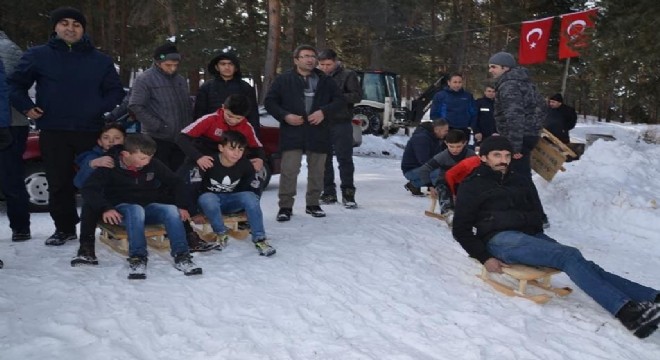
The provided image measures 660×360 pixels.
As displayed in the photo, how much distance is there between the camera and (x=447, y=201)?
6629 millimetres

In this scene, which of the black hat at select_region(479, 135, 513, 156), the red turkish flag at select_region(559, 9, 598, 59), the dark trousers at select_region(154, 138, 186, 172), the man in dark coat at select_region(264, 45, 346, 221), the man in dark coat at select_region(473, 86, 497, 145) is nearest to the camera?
the black hat at select_region(479, 135, 513, 156)

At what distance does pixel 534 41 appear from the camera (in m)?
17.7

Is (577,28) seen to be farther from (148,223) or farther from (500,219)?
(148,223)

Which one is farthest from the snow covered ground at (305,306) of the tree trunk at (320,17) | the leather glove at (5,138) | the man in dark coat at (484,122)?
the tree trunk at (320,17)

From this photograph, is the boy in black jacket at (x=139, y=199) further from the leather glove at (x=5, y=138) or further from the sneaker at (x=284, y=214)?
the sneaker at (x=284, y=214)

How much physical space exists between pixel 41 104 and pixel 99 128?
50cm

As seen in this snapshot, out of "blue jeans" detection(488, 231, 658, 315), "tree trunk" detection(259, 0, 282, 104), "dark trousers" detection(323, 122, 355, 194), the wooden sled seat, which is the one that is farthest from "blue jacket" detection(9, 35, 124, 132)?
"tree trunk" detection(259, 0, 282, 104)

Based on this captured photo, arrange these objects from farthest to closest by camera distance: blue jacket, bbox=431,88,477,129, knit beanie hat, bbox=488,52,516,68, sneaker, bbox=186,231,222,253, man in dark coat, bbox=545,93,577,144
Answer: man in dark coat, bbox=545,93,577,144 < blue jacket, bbox=431,88,477,129 < knit beanie hat, bbox=488,52,516,68 < sneaker, bbox=186,231,222,253

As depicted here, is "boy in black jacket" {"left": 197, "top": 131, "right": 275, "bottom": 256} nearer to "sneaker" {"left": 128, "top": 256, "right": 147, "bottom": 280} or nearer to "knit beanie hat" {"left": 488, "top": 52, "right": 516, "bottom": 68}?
"sneaker" {"left": 128, "top": 256, "right": 147, "bottom": 280}

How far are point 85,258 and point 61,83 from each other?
1.57 m

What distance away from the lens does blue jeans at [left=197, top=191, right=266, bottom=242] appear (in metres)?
4.80

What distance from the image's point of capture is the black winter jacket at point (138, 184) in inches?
169

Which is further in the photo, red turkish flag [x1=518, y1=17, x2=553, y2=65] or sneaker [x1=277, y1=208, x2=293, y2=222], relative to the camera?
red turkish flag [x1=518, y1=17, x2=553, y2=65]

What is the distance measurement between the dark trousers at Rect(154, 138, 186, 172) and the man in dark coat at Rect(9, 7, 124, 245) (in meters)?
0.66
